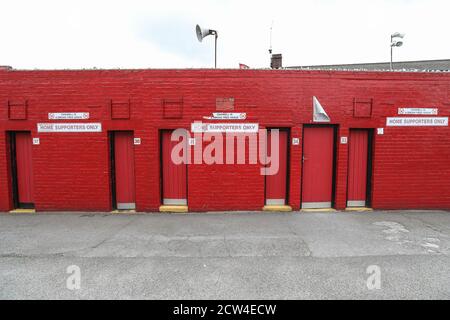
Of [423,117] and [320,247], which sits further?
[423,117]

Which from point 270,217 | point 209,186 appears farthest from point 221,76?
point 270,217

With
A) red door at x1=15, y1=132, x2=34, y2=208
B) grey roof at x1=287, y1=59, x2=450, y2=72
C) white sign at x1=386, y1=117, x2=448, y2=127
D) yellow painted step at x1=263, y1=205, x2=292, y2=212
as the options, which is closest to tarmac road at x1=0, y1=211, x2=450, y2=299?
yellow painted step at x1=263, y1=205, x2=292, y2=212

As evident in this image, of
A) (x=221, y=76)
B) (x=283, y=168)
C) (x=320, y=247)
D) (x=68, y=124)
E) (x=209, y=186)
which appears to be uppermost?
(x=221, y=76)

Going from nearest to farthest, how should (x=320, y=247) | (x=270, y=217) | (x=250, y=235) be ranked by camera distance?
(x=320, y=247)
(x=250, y=235)
(x=270, y=217)

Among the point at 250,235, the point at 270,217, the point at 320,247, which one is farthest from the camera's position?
the point at 270,217

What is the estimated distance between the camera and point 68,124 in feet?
24.7

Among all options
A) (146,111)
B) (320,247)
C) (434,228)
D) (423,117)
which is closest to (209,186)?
(146,111)

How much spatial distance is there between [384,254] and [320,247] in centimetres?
113

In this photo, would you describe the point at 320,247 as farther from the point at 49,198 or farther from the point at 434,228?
the point at 49,198

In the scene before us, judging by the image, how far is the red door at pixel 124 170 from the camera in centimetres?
775

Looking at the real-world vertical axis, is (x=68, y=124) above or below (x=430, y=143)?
above

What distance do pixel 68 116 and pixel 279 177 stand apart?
660 centimetres

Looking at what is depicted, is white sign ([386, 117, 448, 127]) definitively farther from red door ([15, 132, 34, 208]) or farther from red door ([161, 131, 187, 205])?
red door ([15, 132, 34, 208])

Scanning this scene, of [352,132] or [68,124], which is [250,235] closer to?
[352,132]
